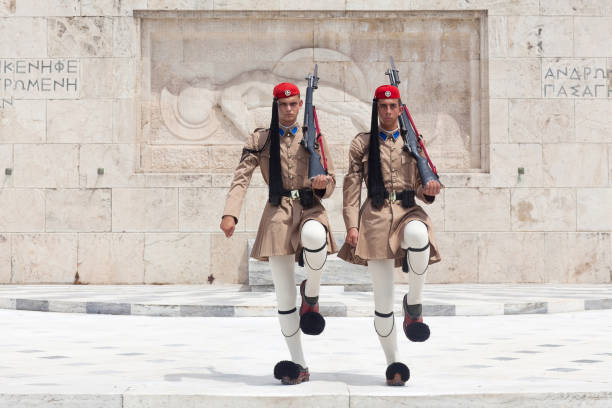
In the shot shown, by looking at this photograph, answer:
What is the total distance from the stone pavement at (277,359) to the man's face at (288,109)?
1.62 metres

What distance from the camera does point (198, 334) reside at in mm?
8172

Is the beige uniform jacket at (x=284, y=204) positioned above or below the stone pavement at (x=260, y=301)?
above

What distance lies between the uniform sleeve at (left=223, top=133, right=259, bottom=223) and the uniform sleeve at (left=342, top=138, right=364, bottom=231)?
624mm

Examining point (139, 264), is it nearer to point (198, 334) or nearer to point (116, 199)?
point (116, 199)

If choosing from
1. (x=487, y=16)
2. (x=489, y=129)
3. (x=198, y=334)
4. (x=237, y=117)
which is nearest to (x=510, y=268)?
(x=489, y=129)

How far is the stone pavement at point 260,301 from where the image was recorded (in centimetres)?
997

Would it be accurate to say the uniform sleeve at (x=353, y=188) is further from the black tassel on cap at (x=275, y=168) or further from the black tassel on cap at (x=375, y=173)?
the black tassel on cap at (x=275, y=168)

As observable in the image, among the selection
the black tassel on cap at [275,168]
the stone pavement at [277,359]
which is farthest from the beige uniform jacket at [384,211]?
the stone pavement at [277,359]

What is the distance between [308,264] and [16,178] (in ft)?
30.9

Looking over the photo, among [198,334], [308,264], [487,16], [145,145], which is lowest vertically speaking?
[198,334]

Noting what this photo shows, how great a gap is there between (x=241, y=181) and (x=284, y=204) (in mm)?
365

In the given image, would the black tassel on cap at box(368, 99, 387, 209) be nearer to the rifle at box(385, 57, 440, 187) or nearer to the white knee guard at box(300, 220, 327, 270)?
the rifle at box(385, 57, 440, 187)

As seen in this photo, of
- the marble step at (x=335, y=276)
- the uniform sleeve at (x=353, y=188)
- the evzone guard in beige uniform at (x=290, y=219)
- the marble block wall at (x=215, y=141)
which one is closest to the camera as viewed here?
the evzone guard in beige uniform at (x=290, y=219)

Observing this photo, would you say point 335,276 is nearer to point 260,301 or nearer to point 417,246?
point 260,301
